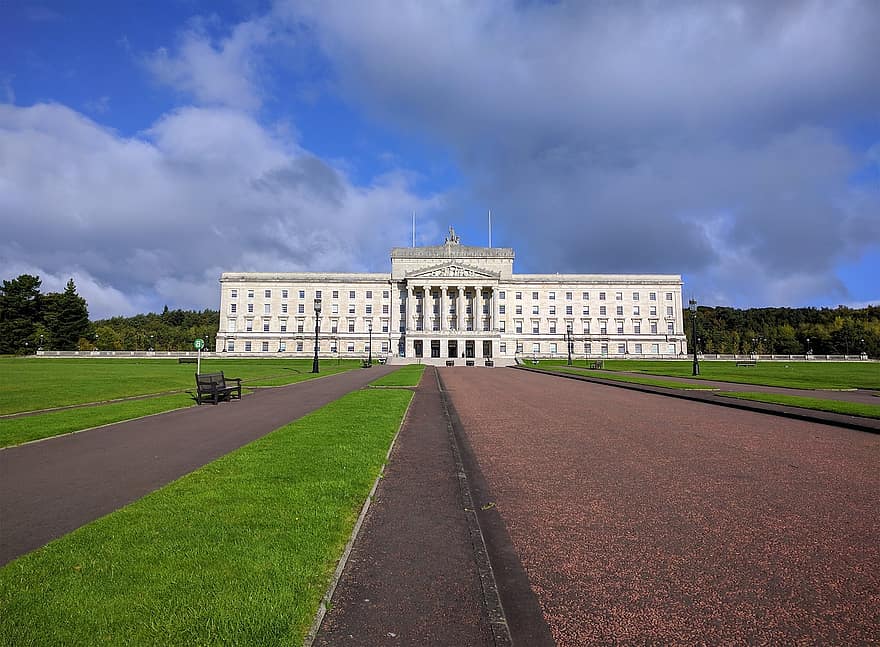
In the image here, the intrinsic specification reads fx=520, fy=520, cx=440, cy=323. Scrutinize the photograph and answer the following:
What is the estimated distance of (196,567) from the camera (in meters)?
4.32

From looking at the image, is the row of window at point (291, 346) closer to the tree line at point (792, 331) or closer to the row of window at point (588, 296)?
the row of window at point (588, 296)

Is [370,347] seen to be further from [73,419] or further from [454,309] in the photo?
[73,419]

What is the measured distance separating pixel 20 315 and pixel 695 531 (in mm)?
120624

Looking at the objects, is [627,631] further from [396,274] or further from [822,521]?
[396,274]

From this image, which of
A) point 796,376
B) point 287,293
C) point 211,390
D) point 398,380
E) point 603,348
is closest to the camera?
point 211,390

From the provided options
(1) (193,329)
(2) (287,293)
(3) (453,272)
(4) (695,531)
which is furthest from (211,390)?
(1) (193,329)

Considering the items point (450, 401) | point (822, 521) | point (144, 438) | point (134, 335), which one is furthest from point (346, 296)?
point (822, 521)

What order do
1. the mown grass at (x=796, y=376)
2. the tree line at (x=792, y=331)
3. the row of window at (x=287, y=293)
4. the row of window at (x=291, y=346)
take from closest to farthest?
the mown grass at (x=796, y=376) < the row of window at (x=291, y=346) < the row of window at (x=287, y=293) < the tree line at (x=792, y=331)

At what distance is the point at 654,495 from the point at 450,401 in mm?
14021

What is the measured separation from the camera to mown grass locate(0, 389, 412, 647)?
3389mm

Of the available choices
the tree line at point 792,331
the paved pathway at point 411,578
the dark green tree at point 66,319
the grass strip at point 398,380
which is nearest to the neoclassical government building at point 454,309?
the tree line at point 792,331

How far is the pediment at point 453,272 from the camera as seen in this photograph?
330ft

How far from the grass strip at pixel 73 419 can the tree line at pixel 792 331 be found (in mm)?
114291

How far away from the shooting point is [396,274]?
357ft
